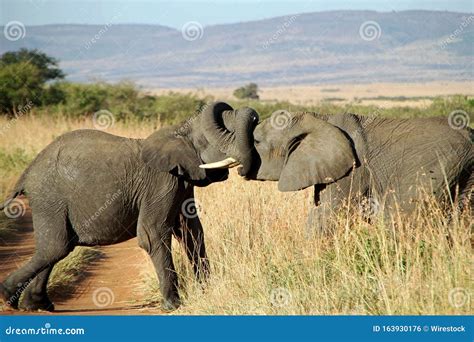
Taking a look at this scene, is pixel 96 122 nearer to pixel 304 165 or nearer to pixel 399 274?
pixel 304 165

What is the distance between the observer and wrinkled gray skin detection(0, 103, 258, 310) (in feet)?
28.8

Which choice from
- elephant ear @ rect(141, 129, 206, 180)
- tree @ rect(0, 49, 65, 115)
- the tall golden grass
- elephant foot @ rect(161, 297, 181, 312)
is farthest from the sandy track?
tree @ rect(0, 49, 65, 115)

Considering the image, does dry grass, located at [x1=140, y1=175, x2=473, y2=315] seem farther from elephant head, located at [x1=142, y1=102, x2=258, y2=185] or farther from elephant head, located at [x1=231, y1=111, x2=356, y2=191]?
elephant head, located at [x1=142, y1=102, x2=258, y2=185]

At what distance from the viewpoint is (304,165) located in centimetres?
878

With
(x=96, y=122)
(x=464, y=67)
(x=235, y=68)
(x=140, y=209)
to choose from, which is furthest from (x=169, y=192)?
(x=235, y=68)

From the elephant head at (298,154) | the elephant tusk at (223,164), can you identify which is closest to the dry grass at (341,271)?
the elephant head at (298,154)

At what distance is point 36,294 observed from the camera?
8.97m

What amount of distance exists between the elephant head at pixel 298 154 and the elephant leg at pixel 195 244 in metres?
0.74

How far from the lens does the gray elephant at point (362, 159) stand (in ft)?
28.8

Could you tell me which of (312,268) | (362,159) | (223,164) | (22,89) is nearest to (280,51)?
(22,89)

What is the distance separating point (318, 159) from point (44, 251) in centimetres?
252

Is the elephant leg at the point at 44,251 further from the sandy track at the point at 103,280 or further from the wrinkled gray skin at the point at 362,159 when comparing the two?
the wrinkled gray skin at the point at 362,159

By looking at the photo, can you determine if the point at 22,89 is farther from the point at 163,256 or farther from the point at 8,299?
the point at 163,256

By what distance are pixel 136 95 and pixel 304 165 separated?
94.0ft
